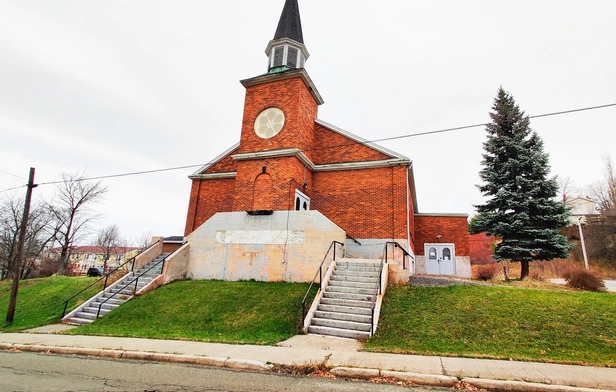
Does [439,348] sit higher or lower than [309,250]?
lower

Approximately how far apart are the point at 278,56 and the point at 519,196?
15663 millimetres

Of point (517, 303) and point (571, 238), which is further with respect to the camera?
point (571, 238)

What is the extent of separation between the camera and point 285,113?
54.1ft

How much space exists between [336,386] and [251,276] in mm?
8692

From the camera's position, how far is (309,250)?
491 inches

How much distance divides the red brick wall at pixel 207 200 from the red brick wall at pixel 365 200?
219 inches

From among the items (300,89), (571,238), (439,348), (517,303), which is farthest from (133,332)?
(571,238)

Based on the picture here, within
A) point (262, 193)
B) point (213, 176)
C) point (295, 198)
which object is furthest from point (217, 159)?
point (295, 198)

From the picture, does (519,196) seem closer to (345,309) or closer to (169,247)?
(345,309)

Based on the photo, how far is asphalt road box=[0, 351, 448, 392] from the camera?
4.77 metres

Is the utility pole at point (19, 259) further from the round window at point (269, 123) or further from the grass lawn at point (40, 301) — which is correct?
the round window at point (269, 123)

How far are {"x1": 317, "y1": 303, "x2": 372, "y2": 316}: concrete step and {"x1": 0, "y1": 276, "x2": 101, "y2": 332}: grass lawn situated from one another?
1035 cm

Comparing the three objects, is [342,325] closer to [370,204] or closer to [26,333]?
[370,204]

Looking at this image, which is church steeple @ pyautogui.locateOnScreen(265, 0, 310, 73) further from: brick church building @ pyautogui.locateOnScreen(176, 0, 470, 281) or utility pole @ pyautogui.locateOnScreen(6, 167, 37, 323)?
utility pole @ pyautogui.locateOnScreen(6, 167, 37, 323)
